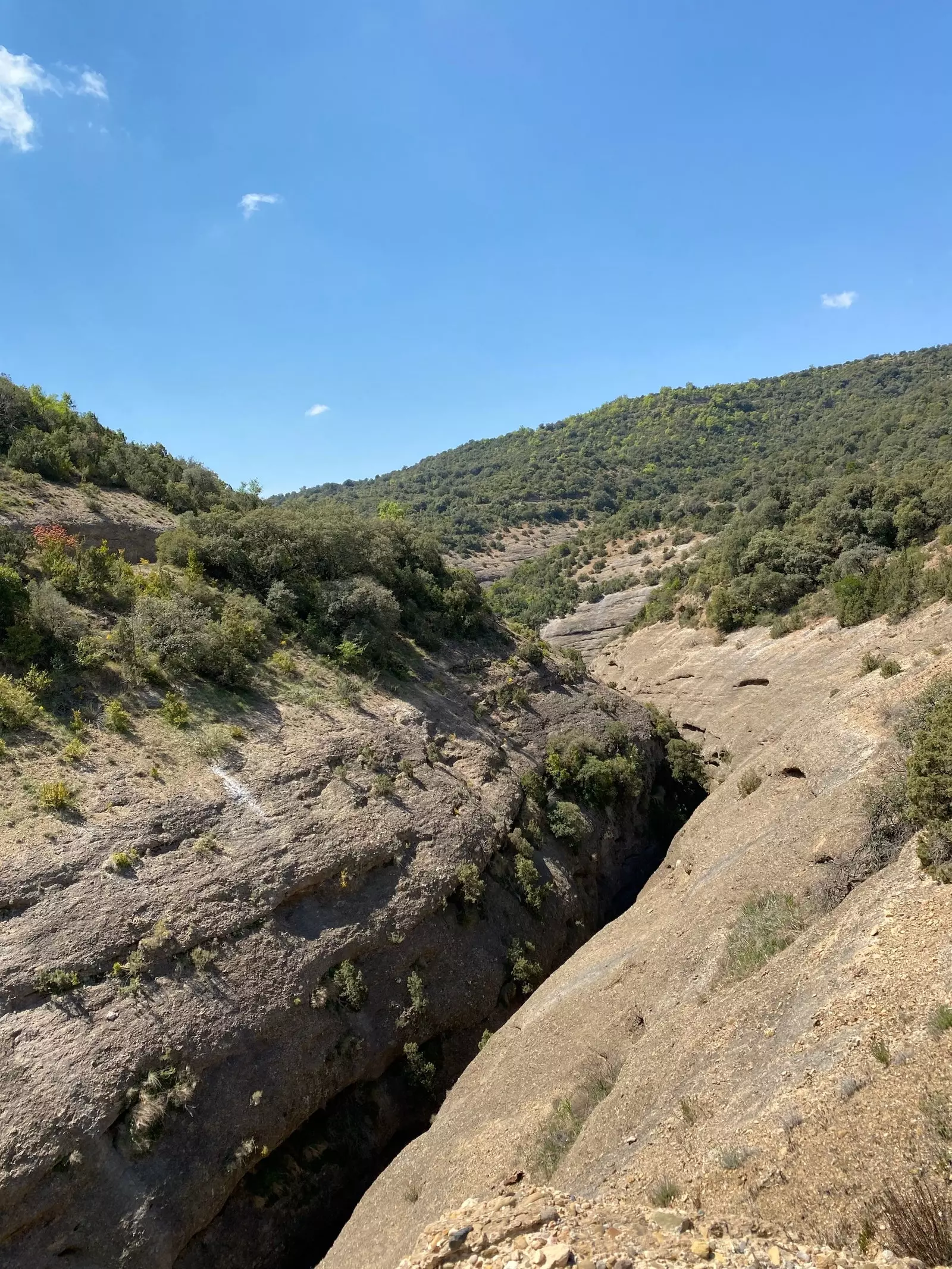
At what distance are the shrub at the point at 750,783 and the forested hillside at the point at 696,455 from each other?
852 inches

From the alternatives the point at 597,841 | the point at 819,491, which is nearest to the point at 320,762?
the point at 597,841

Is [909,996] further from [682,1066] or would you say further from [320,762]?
[320,762]

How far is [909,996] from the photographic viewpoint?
23.1ft

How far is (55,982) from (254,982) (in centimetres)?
337

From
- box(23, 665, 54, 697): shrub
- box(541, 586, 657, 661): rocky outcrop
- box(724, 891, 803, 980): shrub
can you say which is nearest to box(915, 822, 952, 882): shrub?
box(724, 891, 803, 980): shrub

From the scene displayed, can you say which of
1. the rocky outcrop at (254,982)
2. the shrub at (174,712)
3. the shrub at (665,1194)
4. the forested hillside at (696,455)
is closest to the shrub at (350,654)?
the rocky outcrop at (254,982)

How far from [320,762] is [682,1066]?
10958 mm

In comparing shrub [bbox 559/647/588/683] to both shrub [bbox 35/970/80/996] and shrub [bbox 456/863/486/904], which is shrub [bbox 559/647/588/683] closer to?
shrub [bbox 456/863/486/904]

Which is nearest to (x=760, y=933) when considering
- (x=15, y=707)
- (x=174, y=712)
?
(x=174, y=712)

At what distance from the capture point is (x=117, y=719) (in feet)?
49.6

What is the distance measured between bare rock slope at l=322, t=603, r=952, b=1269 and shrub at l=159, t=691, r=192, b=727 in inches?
414

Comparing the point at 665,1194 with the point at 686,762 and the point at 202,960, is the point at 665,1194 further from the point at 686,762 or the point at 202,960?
the point at 686,762

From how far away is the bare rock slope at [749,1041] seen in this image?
6.00 meters

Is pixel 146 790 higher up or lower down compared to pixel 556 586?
lower down
